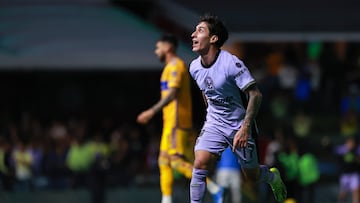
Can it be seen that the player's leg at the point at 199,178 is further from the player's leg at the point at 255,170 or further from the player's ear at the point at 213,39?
the player's ear at the point at 213,39

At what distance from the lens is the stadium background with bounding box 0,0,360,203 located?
20234mm

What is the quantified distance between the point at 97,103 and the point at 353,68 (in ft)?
19.3

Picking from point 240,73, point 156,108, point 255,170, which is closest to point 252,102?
point 240,73

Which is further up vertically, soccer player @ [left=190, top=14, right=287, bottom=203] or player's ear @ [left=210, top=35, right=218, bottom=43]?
player's ear @ [left=210, top=35, right=218, bottom=43]

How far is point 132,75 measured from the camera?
76.2 feet

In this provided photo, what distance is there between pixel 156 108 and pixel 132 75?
38.4 ft

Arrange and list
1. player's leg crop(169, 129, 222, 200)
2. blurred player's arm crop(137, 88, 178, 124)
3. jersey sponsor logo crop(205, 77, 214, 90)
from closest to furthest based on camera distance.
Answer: jersey sponsor logo crop(205, 77, 214, 90)
blurred player's arm crop(137, 88, 178, 124)
player's leg crop(169, 129, 222, 200)

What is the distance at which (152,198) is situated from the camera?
19.2 metres

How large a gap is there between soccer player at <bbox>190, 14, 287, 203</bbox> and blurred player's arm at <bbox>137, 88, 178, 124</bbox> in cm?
148

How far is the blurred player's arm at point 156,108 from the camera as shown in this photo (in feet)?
37.5

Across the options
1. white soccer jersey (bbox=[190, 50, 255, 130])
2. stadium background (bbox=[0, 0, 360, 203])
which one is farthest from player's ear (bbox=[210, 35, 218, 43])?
stadium background (bbox=[0, 0, 360, 203])

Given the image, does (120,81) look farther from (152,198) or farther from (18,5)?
(152,198)

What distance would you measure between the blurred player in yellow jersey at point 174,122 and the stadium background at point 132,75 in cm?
693

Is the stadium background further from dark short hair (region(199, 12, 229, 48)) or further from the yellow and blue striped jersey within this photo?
dark short hair (region(199, 12, 229, 48))
